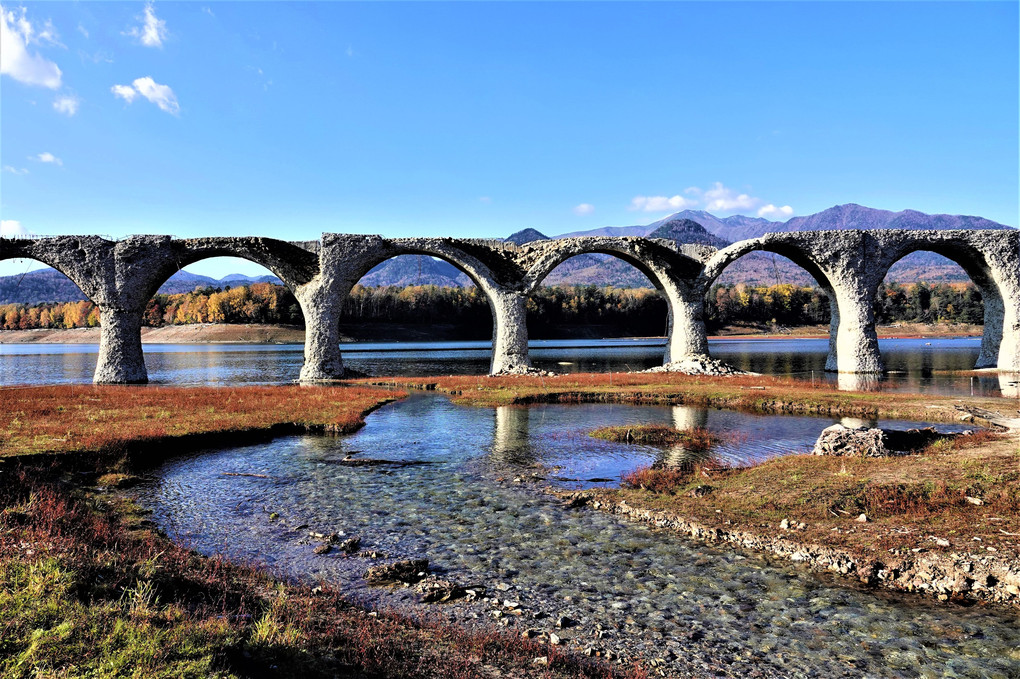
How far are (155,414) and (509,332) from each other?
23236 mm

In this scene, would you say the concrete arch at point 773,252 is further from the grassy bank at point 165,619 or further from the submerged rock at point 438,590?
the grassy bank at point 165,619

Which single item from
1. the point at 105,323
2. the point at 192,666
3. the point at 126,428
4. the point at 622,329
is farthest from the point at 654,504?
the point at 622,329

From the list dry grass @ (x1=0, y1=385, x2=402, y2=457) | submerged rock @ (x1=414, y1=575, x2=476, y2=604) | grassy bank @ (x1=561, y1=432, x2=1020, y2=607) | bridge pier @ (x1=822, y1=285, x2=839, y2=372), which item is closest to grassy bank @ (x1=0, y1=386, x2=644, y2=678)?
submerged rock @ (x1=414, y1=575, x2=476, y2=604)

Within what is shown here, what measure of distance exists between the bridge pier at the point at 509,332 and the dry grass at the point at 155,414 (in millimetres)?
10864

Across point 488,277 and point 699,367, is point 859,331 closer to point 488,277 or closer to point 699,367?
point 699,367

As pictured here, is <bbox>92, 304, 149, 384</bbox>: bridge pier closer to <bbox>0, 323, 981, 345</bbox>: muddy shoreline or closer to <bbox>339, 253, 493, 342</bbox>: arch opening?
<bbox>0, 323, 981, 345</bbox>: muddy shoreline

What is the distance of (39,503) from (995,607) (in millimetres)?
14146

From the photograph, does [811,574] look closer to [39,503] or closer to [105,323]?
[39,503]

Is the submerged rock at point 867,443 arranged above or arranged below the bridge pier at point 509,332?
below

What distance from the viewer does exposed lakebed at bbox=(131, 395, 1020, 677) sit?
655 centimetres

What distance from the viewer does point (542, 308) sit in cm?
13488

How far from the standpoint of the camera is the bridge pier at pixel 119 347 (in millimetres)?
37344

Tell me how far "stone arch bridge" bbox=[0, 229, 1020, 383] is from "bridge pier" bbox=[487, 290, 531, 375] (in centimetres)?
7

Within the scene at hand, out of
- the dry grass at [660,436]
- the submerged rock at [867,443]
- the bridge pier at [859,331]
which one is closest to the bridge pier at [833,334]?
the bridge pier at [859,331]
